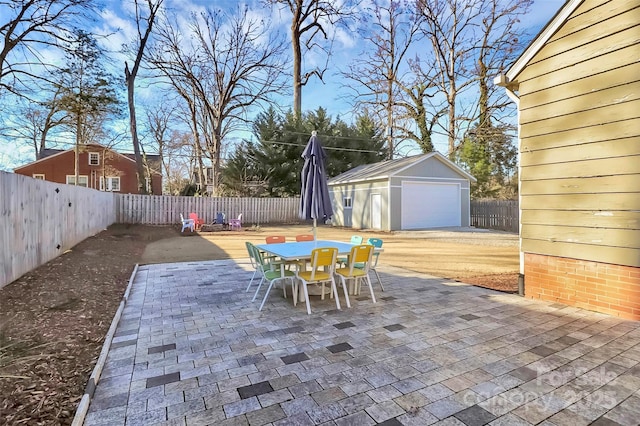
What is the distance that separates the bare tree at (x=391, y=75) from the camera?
78.9 feet

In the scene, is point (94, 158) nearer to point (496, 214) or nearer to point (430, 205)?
point (430, 205)

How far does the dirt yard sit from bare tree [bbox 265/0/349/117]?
17514mm

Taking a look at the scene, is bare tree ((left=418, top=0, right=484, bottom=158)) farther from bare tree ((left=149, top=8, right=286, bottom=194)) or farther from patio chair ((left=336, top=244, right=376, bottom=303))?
patio chair ((left=336, top=244, right=376, bottom=303))

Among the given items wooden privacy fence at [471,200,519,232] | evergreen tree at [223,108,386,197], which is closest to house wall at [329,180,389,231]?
evergreen tree at [223,108,386,197]

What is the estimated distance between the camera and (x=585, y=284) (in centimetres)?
419

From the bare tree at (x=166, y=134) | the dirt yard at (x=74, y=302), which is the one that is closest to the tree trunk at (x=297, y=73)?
the bare tree at (x=166, y=134)

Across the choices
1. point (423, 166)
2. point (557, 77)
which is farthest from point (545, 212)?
point (423, 166)

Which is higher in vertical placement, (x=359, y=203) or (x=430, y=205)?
(x=359, y=203)

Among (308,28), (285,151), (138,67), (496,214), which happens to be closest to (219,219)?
(285,151)

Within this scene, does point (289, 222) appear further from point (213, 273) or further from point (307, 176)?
point (307, 176)

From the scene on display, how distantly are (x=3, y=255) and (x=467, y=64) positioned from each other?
82.2 ft

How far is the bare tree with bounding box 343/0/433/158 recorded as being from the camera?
78.9ft

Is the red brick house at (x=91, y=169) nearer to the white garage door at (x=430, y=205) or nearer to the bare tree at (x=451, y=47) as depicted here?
the white garage door at (x=430, y=205)

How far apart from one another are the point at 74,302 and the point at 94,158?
31.0m
